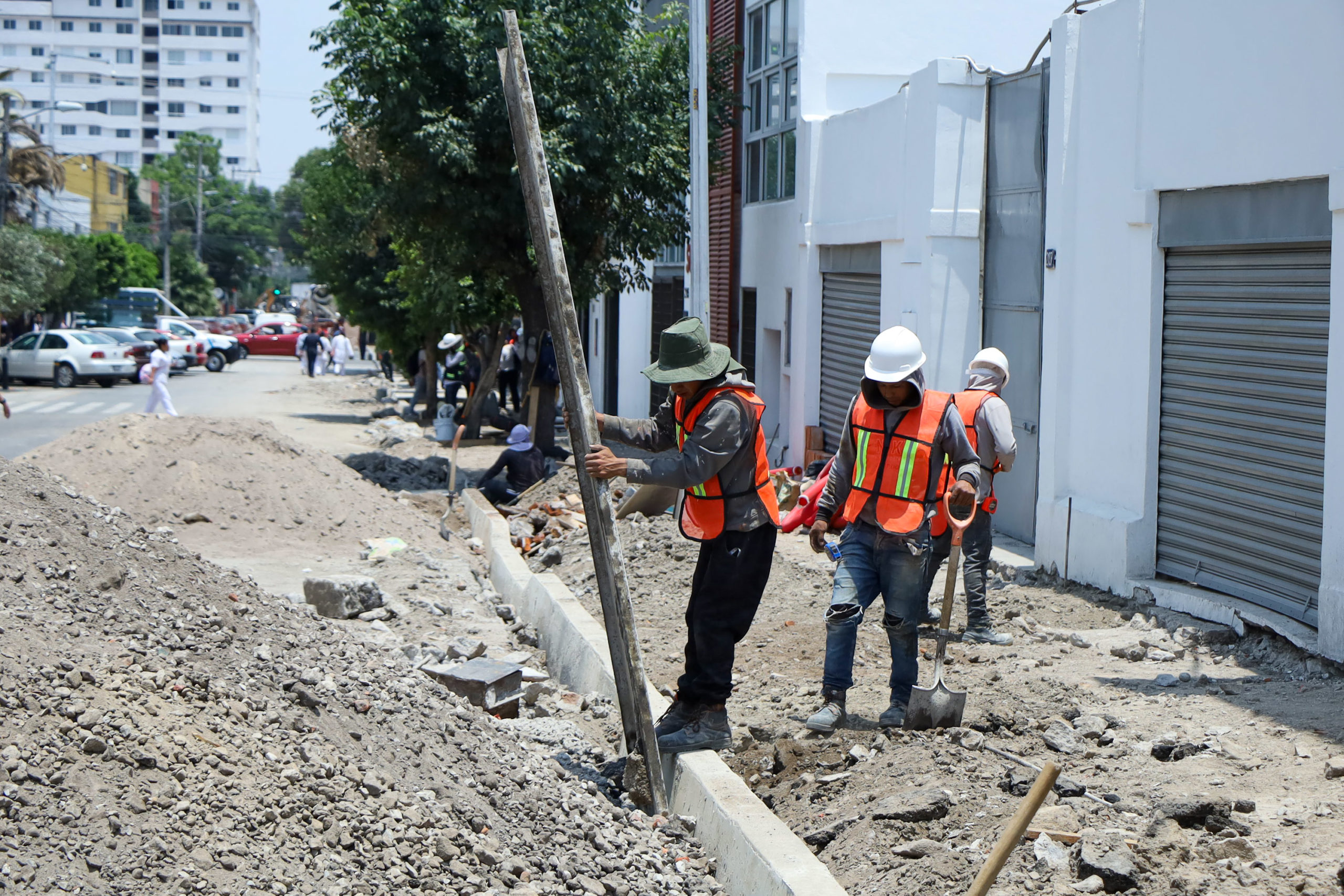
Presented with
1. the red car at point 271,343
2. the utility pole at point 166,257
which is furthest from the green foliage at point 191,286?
the red car at point 271,343

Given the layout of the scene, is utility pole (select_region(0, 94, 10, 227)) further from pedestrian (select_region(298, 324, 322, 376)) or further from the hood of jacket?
the hood of jacket

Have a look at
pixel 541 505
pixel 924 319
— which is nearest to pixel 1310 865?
pixel 924 319

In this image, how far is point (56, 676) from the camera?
4621 mm

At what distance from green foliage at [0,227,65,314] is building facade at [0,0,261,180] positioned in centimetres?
8563

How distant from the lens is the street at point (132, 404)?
24703 millimetres

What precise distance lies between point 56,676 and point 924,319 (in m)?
8.98

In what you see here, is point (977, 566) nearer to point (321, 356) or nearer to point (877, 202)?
point (877, 202)

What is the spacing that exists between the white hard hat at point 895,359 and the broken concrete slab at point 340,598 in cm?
504

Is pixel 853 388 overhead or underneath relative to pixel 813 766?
overhead

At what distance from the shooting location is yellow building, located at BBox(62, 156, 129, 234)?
78.4m

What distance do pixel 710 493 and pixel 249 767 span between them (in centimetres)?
205

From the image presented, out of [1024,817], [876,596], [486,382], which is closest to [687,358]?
[876,596]

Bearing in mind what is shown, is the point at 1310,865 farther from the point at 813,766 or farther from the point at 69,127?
the point at 69,127

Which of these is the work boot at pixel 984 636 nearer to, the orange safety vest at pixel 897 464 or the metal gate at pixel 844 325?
the orange safety vest at pixel 897 464
